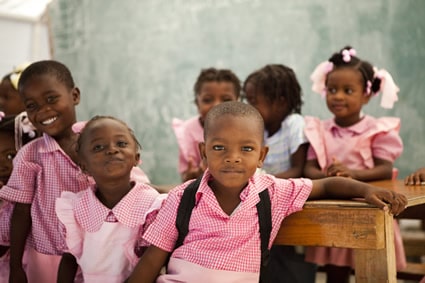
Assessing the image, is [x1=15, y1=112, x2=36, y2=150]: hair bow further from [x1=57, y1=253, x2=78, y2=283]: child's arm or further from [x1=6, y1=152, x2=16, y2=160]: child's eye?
[x1=57, y1=253, x2=78, y2=283]: child's arm

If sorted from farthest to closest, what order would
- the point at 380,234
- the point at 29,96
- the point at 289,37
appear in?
1. the point at 289,37
2. the point at 29,96
3. the point at 380,234

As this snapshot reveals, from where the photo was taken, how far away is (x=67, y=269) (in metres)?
2.37

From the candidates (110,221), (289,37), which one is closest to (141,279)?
(110,221)

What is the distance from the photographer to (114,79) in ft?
18.9

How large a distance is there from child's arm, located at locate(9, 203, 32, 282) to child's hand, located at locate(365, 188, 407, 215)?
1.40m

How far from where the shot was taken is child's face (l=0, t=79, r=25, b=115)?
3527mm

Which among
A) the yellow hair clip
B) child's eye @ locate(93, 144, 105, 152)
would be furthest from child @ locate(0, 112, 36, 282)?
child's eye @ locate(93, 144, 105, 152)

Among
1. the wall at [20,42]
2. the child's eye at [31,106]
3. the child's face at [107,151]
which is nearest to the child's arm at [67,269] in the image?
the child's face at [107,151]

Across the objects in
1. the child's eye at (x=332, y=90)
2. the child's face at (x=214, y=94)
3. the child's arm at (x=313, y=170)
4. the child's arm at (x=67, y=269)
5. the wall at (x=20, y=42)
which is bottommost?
the child's arm at (x=67, y=269)

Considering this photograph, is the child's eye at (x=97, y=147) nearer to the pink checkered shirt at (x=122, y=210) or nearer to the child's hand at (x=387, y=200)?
the pink checkered shirt at (x=122, y=210)

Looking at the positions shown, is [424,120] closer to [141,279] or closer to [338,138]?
[338,138]

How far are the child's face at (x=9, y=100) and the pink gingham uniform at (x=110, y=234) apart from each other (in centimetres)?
142

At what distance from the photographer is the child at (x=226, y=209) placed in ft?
6.58

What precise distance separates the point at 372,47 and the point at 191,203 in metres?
2.55
